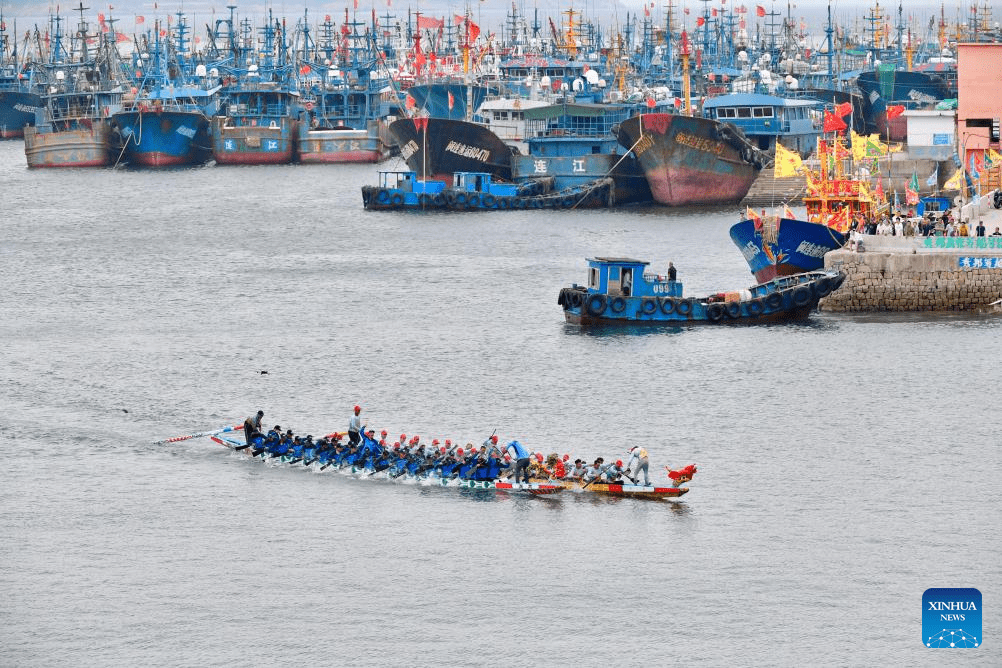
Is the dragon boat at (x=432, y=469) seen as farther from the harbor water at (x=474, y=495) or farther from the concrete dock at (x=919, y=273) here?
the concrete dock at (x=919, y=273)

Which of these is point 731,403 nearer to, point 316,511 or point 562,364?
point 562,364

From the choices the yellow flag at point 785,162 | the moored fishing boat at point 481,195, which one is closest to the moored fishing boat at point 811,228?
the yellow flag at point 785,162

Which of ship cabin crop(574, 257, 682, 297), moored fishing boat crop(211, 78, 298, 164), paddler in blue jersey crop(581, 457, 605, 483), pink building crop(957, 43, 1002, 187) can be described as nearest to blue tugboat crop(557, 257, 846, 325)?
ship cabin crop(574, 257, 682, 297)

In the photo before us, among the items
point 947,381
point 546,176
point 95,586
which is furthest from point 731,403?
point 546,176

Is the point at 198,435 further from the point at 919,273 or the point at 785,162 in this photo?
the point at 785,162

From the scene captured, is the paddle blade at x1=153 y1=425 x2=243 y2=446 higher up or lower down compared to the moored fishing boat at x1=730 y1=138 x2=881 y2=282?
lower down

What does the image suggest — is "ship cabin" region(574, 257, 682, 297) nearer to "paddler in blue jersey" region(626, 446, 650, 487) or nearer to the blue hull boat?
the blue hull boat

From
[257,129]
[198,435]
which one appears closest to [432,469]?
[198,435]
